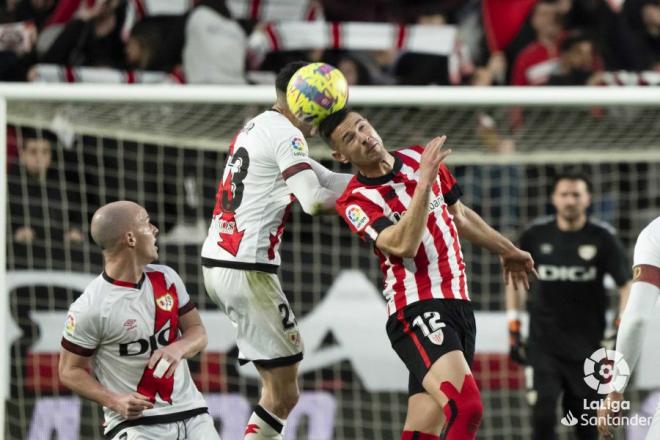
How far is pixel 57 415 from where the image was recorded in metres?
9.73

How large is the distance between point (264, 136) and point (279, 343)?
1.04 metres

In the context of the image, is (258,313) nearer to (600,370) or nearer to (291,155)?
(291,155)

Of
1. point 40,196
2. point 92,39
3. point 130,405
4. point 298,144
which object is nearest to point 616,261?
point 298,144

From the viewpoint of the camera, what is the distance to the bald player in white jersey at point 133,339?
6.00 m

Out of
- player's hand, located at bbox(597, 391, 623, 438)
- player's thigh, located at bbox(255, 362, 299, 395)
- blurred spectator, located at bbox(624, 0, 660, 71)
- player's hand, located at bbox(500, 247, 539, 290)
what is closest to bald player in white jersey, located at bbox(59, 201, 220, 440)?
player's thigh, located at bbox(255, 362, 299, 395)

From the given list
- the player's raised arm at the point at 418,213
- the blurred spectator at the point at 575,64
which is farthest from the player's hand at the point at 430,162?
the blurred spectator at the point at 575,64

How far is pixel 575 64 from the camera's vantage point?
423 inches

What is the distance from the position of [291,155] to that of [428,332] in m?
1.07

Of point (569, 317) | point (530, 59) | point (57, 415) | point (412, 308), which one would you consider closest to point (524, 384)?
point (569, 317)

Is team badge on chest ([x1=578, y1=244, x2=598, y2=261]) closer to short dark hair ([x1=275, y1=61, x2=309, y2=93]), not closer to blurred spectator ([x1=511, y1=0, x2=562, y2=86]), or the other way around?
blurred spectator ([x1=511, y1=0, x2=562, y2=86])

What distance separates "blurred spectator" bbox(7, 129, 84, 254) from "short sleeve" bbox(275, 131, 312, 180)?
3.79m

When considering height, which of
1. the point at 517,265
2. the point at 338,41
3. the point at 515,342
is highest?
the point at 338,41

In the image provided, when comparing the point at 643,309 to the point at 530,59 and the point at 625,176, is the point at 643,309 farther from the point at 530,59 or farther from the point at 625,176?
the point at 530,59

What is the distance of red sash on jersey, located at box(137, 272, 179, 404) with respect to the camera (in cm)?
607
